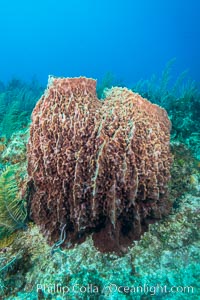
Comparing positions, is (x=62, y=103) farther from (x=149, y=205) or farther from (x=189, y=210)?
(x=189, y=210)

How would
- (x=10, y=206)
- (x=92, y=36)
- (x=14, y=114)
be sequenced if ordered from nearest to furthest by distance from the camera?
(x=10, y=206), (x=14, y=114), (x=92, y=36)

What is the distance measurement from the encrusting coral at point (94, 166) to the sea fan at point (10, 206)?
28cm

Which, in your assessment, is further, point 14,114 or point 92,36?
point 92,36

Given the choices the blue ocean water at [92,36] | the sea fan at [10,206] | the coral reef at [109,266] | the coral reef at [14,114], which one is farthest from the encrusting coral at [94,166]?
the blue ocean water at [92,36]

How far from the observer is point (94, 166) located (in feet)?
9.37

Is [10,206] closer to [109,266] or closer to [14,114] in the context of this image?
[109,266]

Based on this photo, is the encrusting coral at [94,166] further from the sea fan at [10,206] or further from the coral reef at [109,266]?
the sea fan at [10,206]

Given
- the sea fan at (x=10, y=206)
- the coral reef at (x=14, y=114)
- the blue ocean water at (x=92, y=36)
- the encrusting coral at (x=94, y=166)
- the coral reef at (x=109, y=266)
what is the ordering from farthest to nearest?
the blue ocean water at (x=92, y=36), the coral reef at (x=14, y=114), the sea fan at (x=10, y=206), the encrusting coral at (x=94, y=166), the coral reef at (x=109, y=266)

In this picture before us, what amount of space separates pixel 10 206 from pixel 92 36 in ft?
483

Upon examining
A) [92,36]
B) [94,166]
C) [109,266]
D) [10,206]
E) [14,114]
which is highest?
[92,36]

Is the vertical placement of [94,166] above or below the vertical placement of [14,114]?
below

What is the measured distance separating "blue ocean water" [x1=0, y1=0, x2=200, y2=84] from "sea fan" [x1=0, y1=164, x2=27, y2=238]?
99838mm

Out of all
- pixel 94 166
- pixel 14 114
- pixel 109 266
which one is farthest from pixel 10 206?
pixel 14 114

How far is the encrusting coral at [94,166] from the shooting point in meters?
2.86
